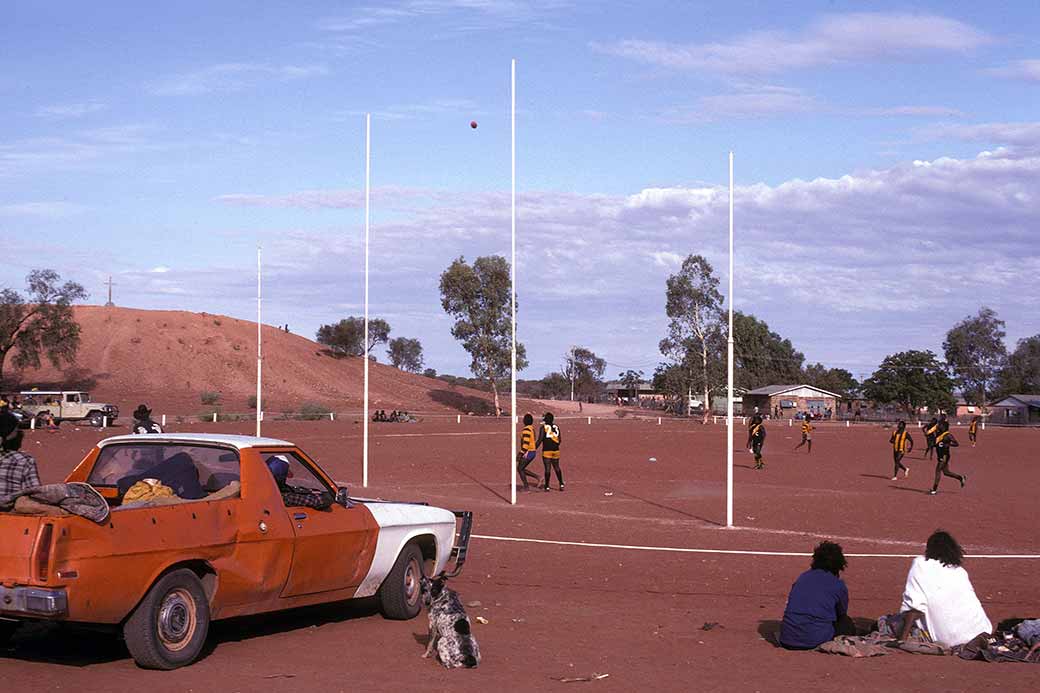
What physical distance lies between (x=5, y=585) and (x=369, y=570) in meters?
3.48

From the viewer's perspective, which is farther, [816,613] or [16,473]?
[16,473]

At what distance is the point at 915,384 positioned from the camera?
13425 cm

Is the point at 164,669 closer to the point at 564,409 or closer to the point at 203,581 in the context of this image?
the point at 203,581

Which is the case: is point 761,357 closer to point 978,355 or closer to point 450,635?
point 978,355

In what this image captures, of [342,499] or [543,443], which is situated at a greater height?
[342,499]

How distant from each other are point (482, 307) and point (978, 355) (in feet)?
310

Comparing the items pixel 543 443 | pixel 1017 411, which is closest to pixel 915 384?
pixel 1017 411

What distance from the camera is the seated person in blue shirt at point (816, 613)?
9.84 metres

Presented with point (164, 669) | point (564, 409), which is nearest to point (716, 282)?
Answer: point (564, 409)

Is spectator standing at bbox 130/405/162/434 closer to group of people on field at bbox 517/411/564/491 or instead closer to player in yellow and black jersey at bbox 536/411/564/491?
player in yellow and black jersey at bbox 536/411/564/491

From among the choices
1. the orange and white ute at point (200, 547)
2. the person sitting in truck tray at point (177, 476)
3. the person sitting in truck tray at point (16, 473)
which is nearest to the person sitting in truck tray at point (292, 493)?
the orange and white ute at point (200, 547)

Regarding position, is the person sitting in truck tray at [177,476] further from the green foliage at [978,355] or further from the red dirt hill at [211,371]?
the green foliage at [978,355]

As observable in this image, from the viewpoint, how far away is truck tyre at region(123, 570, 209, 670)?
331 inches

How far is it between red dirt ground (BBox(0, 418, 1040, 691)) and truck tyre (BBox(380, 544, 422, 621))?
13 cm
